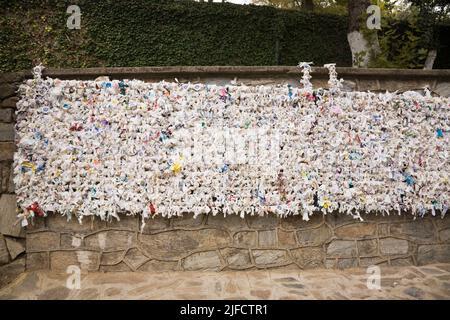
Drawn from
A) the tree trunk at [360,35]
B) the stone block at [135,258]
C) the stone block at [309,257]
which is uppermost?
the tree trunk at [360,35]

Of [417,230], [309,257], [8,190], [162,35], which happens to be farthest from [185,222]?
[162,35]

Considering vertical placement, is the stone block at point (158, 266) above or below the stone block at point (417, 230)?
below

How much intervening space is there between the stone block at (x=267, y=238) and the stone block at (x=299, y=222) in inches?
5.7

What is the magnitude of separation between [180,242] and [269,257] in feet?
3.26

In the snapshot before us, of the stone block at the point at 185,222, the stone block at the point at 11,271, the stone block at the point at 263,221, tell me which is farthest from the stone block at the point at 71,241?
the stone block at the point at 263,221

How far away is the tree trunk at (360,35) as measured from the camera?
5.01m

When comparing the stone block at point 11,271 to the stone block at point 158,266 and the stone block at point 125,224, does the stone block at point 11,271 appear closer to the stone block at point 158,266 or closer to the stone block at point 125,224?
the stone block at point 125,224

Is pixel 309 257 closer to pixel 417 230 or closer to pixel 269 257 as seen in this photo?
pixel 269 257

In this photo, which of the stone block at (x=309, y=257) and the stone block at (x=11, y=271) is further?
the stone block at (x=309, y=257)

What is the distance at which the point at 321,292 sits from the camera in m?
2.66

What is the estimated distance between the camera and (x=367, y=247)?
317 centimetres

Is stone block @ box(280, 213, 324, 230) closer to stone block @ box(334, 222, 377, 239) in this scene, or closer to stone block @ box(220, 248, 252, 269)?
stone block @ box(334, 222, 377, 239)

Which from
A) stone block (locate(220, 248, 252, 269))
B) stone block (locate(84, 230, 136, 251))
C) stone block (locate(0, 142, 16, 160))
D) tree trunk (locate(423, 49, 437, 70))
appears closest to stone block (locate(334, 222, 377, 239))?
stone block (locate(220, 248, 252, 269))

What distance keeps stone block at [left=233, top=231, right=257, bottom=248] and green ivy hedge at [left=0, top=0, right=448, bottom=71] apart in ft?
14.1
